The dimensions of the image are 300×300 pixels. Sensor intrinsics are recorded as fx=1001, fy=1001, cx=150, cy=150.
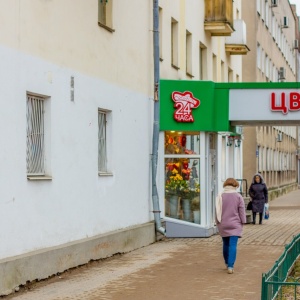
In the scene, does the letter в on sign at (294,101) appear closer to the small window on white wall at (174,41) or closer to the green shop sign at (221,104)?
the green shop sign at (221,104)

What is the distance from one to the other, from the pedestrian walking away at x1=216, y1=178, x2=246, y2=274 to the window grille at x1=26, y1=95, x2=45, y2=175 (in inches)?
116

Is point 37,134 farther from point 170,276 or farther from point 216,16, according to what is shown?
point 216,16

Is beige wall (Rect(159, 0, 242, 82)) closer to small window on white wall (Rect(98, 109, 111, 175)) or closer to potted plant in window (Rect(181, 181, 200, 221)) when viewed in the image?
potted plant in window (Rect(181, 181, 200, 221))

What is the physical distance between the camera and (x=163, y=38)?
76.4 feet

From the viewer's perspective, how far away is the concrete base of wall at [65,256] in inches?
507

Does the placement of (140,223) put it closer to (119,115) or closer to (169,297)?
(119,115)

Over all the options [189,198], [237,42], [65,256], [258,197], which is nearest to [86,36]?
[65,256]

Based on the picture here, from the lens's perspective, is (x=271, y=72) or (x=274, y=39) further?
(x=274, y=39)

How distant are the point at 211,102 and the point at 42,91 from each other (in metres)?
9.04

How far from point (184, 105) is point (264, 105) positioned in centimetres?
187

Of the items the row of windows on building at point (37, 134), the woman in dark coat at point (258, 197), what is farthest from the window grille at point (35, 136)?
the woman in dark coat at point (258, 197)

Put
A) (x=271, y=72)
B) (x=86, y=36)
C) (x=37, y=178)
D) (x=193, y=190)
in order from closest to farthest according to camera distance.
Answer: (x=37, y=178) → (x=86, y=36) → (x=193, y=190) → (x=271, y=72)

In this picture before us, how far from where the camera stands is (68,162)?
15844 mm

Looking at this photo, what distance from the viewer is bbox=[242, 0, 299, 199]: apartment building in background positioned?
46.5 meters
